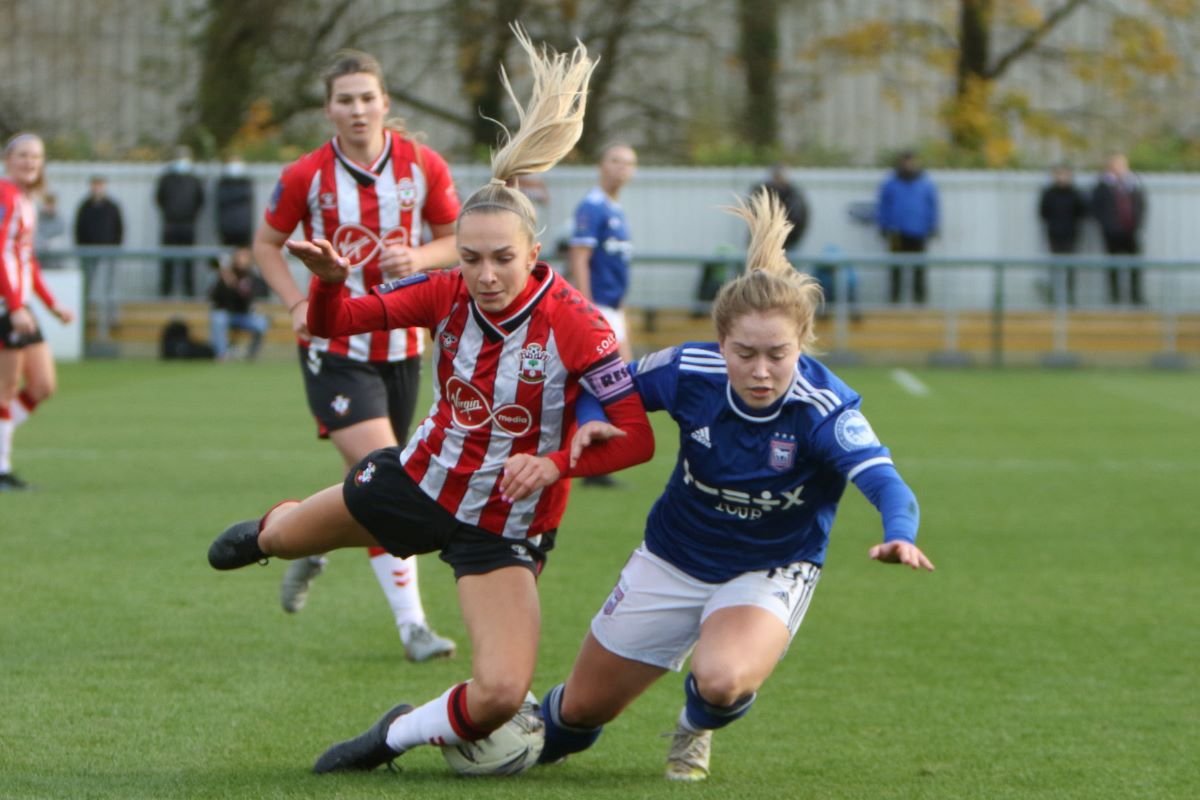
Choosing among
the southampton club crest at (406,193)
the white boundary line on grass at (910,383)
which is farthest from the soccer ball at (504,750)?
the white boundary line on grass at (910,383)

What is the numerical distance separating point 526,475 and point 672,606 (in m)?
0.56

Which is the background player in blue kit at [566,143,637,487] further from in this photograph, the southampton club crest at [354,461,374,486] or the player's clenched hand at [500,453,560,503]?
the player's clenched hand at [500,453,560,503]

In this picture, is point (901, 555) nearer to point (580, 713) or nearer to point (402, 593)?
point (580, 713)

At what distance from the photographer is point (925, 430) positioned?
13859 millimetres

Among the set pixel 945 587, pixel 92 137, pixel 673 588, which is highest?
pixel 92 137

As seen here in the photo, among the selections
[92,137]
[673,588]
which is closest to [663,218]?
[92,137]

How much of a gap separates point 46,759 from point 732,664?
1.75 m

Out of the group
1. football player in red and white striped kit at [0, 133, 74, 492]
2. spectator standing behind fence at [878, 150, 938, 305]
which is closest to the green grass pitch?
football player in red and white striped kit at [0, 133, 74, 492]

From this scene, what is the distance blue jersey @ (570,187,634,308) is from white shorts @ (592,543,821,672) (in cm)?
603

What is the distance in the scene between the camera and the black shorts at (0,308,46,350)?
9.85 metres

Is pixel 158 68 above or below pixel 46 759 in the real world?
above

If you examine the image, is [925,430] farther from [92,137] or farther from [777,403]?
[92,137]

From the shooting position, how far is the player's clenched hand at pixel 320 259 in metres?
4.51

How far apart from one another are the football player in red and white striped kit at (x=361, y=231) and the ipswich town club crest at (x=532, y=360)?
1.55 m
